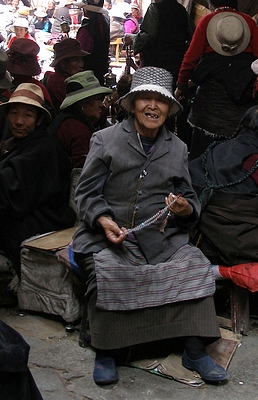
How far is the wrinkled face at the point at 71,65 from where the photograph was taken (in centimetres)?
564

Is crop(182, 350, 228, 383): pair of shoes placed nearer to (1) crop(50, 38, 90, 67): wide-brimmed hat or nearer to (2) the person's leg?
(2) the person's leg

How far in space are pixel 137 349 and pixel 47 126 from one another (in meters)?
2.05

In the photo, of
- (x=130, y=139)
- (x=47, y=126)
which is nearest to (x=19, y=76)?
(x=47, y=126)

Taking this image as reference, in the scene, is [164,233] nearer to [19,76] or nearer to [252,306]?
[252,306]

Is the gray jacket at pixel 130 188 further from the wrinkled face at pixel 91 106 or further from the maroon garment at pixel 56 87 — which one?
the maroon garment at pixel 56 87

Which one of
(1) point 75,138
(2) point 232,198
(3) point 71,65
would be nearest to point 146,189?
(2) point 232,198

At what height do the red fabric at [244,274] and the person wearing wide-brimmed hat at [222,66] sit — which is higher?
the person wearing wide-brimmed hat at [222,66]

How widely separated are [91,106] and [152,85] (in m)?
1.41

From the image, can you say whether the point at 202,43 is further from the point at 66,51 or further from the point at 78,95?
the point at 66,51

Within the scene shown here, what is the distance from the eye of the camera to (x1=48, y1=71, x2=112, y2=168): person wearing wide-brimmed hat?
4.34 m

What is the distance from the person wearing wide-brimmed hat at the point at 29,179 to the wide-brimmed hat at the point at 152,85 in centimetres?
82

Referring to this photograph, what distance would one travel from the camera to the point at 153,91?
324 cm

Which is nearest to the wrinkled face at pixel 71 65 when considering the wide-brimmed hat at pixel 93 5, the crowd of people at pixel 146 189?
the crowd of people at pixel 146 189

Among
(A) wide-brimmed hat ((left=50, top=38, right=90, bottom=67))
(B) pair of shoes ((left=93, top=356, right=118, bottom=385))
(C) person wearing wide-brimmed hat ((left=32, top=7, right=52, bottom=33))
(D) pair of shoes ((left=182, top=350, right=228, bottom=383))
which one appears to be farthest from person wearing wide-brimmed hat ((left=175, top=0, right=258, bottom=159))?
(C) person wearing wide-brimmed hat ((left=32, top=7, right=52, bottom=33))
